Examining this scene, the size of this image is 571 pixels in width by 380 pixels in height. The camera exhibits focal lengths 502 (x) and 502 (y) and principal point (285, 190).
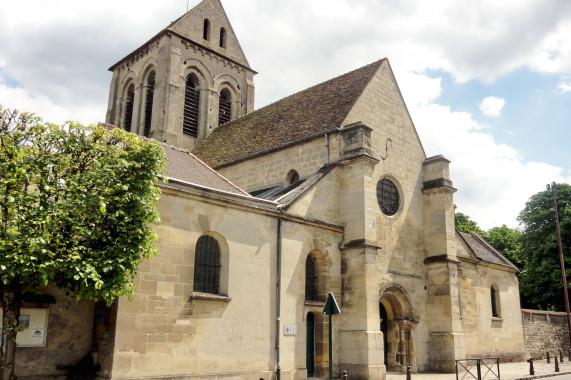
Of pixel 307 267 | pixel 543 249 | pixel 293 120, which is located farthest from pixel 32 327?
pixel 543 249

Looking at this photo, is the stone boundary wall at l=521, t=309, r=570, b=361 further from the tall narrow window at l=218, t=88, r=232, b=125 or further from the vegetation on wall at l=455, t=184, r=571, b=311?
the tall narrow window at l=218, t=88, r=232, b=125

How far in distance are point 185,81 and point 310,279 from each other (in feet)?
59.4

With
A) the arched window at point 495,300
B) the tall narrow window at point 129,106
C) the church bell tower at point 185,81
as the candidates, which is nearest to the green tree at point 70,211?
the church bell tower at point 185,81

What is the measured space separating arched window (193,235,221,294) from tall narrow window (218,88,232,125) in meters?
19.1

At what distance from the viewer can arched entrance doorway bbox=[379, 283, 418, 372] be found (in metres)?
18.3

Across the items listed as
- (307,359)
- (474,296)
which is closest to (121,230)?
(307,359)

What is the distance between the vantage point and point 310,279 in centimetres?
1662

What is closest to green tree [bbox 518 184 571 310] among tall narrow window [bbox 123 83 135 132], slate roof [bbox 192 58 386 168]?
slate roof [bbox 192 58 386 168]

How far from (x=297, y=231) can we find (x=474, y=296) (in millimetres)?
10598

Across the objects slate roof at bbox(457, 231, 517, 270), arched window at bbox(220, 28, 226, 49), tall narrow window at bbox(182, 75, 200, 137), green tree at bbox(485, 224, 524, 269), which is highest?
arched window at bbox(220, 28, 226, 49)

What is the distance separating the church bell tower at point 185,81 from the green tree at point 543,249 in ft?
69.1

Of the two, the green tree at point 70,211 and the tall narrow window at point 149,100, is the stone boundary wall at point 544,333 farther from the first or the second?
the tall narrow window at point 149,100

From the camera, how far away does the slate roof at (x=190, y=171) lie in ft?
45.9

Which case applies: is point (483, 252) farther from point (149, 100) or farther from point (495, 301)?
point (149, 100)
